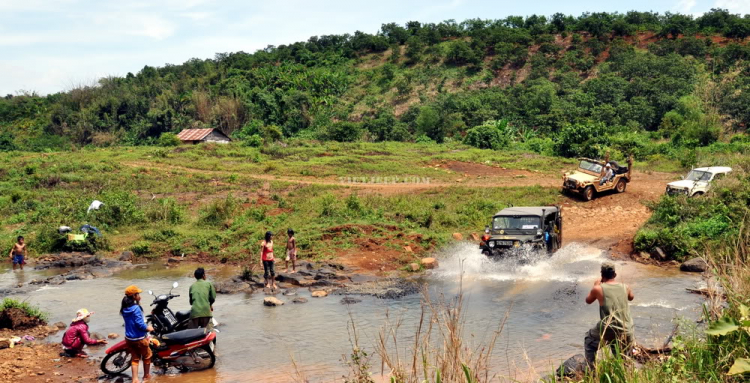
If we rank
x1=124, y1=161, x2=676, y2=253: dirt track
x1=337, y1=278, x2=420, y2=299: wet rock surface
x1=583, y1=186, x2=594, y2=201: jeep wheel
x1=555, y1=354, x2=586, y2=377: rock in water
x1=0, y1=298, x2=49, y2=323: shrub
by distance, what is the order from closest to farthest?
x1=555, y1=354, x2=586, y2=377: rock in water < x1=0, y1=298, x2=49, y2=323: shrub < x1=337, y1=278, x2=420, y2=299: wet rock surface < x1=124, y1=161, x2=676, y2=253: dirt track < x1=583, y1=186, x2=594, y2=201: jeep wheel

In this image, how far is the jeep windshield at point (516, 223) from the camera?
60.2 ft

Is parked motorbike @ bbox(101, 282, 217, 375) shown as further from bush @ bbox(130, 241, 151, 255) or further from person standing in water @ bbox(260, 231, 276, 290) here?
bush @ bbox(130, 241, 151, 255)

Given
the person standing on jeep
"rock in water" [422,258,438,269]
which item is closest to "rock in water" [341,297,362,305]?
"rock in water" [422,258,438,269]

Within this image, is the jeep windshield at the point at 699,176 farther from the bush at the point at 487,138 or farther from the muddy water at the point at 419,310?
the bush at the point at 487,138

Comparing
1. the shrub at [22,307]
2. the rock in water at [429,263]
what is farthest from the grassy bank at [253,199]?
the shrub at [22,307]

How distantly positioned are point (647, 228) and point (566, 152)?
22470 mm

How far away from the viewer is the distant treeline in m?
51.9

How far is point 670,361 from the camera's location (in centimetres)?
711

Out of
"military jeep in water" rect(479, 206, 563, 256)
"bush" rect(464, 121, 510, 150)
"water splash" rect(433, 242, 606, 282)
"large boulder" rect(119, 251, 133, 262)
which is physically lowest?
"large boulder" rect(119, 251, 133, 262)

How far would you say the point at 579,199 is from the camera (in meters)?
27.2

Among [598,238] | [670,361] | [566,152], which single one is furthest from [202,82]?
[670,361]

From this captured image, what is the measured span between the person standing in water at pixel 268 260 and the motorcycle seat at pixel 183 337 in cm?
560

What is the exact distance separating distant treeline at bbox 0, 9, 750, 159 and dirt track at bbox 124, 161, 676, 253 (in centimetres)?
778

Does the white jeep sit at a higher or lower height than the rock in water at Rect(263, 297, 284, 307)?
higher
